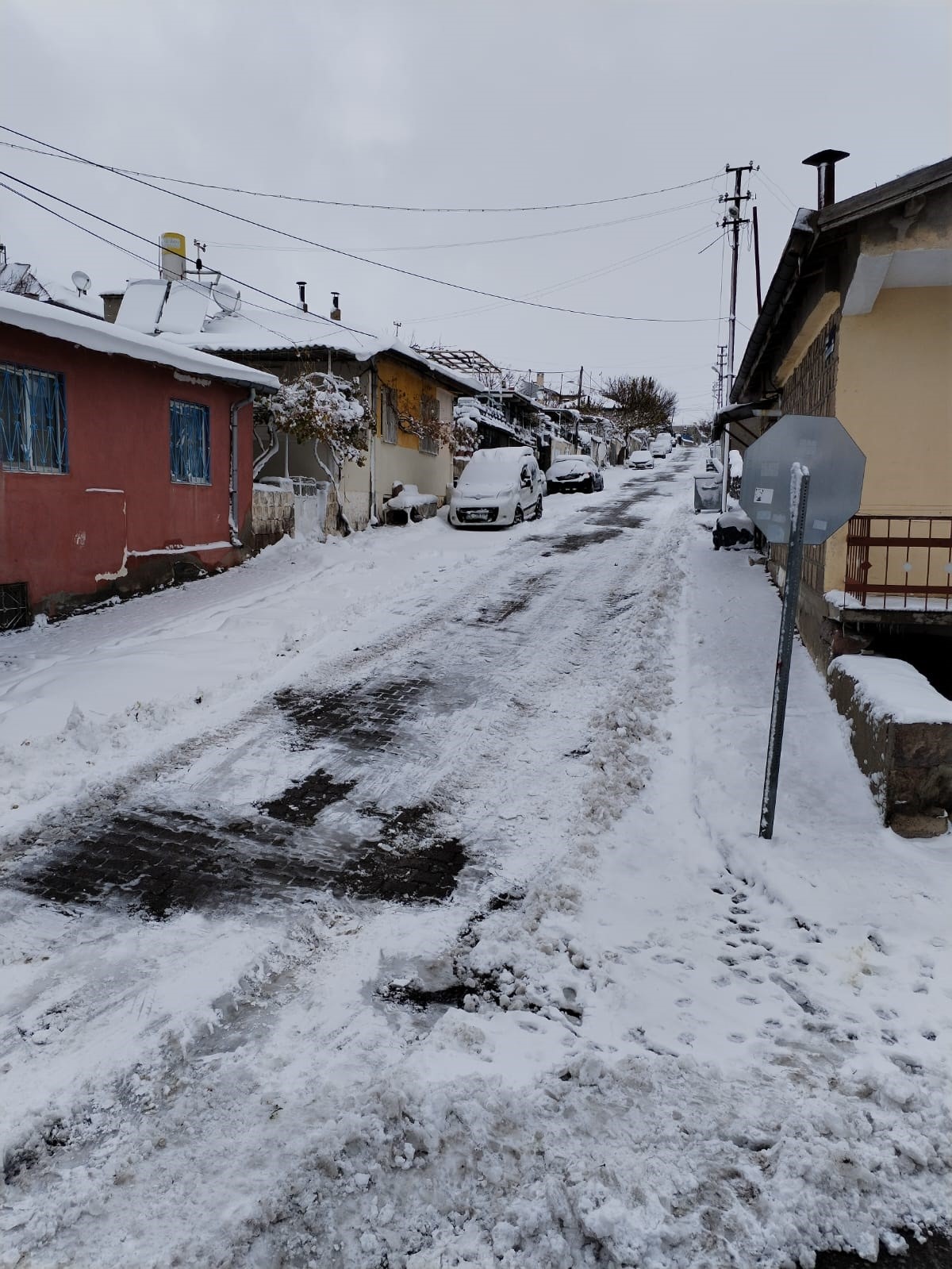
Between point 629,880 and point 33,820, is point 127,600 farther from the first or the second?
point 629,880

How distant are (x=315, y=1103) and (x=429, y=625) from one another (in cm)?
744

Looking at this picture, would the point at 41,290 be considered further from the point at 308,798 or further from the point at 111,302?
the point at 308,798

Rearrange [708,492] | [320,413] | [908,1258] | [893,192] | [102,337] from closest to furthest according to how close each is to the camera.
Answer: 1. [908,1258]
2. [893,192]
3. [102,337]
4. [320,413]
5. [708,492]

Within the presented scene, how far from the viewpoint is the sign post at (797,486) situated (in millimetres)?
4559

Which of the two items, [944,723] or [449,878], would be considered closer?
[449,878]

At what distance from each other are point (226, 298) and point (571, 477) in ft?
47.3

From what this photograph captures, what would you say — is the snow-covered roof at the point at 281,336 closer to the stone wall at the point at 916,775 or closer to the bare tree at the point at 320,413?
the bare tree at the point at 320,413

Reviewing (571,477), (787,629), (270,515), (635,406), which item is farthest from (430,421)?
(635,406)

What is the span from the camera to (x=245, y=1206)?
2449 mm

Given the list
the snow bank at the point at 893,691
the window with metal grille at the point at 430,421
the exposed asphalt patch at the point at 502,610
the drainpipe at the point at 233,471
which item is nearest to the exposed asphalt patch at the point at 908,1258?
the snow bank at the point at 893,691

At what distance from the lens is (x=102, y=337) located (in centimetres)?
906

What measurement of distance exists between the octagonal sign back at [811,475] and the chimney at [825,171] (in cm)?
522

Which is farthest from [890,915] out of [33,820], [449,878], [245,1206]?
[33,820]

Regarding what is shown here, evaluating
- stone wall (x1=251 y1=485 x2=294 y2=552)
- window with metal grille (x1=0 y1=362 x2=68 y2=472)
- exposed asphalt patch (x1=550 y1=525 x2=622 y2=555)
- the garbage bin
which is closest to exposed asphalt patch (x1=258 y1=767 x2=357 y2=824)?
window with metal grille (x1=0 y1=362 x2=68 y2=472)
